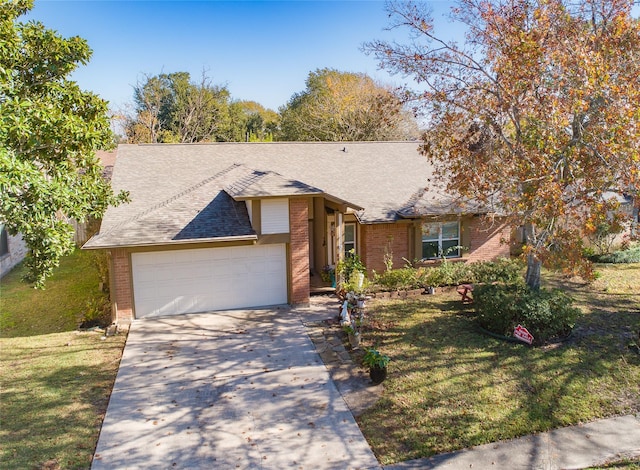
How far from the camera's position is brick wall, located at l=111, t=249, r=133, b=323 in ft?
42.3

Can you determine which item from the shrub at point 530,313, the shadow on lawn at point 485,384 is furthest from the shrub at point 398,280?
the shrub at point 530,313

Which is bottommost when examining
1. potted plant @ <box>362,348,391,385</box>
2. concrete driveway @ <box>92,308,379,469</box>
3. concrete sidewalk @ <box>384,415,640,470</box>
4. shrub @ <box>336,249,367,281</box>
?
concrete sidewalk @ <box>384,415,640,470</box>

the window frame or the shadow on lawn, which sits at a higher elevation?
the window frame

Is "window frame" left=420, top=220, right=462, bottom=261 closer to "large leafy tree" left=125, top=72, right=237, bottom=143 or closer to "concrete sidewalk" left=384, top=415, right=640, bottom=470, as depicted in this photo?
"concrete sidewalk" left=384, top=415, right=640, bottom=470

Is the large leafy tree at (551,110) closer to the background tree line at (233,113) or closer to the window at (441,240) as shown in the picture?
the window at (441,240)

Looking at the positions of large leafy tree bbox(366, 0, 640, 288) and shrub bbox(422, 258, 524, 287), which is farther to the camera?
shrub bbox(422, 258, 524, 287)

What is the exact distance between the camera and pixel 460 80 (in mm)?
11961

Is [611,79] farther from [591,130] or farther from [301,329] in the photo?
[301,329]

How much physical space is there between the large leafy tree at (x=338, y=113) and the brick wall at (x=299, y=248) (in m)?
22.5

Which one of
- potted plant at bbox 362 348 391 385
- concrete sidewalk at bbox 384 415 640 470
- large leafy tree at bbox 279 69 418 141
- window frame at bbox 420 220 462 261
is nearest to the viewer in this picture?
concrete sidewalk at bbox 384 415 640 470

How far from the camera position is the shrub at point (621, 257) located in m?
19.6

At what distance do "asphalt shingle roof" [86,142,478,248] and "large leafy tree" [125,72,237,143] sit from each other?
80.7 ft

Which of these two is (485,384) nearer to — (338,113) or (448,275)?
(448,275)

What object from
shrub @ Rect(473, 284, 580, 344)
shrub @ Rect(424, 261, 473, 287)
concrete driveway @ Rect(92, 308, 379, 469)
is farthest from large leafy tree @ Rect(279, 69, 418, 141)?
concrete driveway @ Rect(92, 308, 379, 469)
